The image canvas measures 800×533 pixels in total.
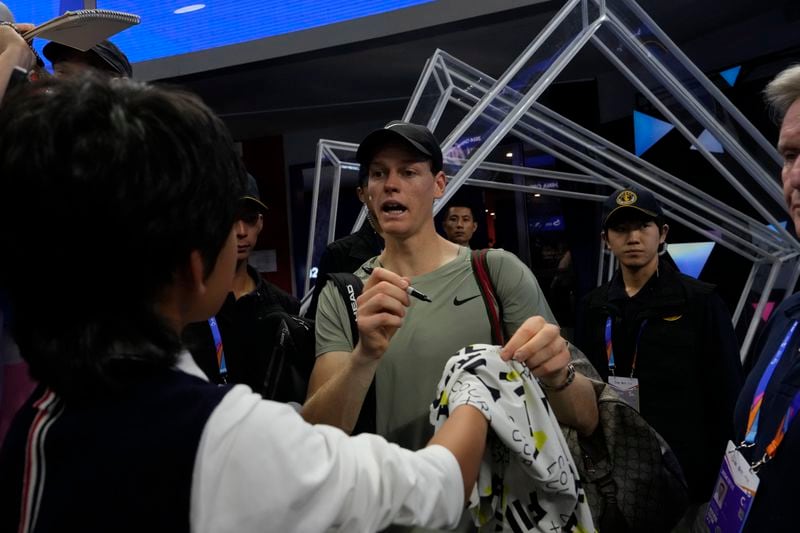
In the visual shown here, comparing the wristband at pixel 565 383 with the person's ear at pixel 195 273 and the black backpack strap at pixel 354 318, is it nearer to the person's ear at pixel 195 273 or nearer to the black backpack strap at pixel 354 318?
the black backpack strap at pixel 354 318

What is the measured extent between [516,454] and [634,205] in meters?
2.49

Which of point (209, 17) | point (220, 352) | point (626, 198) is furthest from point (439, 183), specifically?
point (209, 17)

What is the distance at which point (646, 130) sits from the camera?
688 cm

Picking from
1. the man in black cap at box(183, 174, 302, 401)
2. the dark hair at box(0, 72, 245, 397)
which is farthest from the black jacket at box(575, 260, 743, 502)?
the dark hair at box(0, 72, 245, 397)

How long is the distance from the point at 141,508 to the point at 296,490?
0.19 metres

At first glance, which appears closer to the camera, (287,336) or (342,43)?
(287,336)

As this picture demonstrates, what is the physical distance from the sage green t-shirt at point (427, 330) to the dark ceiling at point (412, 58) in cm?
440

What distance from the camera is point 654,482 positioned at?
4.85 feet

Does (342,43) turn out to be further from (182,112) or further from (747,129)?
(182,112)

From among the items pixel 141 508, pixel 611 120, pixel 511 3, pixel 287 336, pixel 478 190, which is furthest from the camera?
pixel 478 190

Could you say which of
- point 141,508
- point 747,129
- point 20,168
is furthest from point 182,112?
point 747,129

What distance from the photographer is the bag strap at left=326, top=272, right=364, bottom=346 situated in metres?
1.82

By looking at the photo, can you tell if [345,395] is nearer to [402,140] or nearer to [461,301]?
[461,301]

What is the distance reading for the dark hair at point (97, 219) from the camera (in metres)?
0.82
